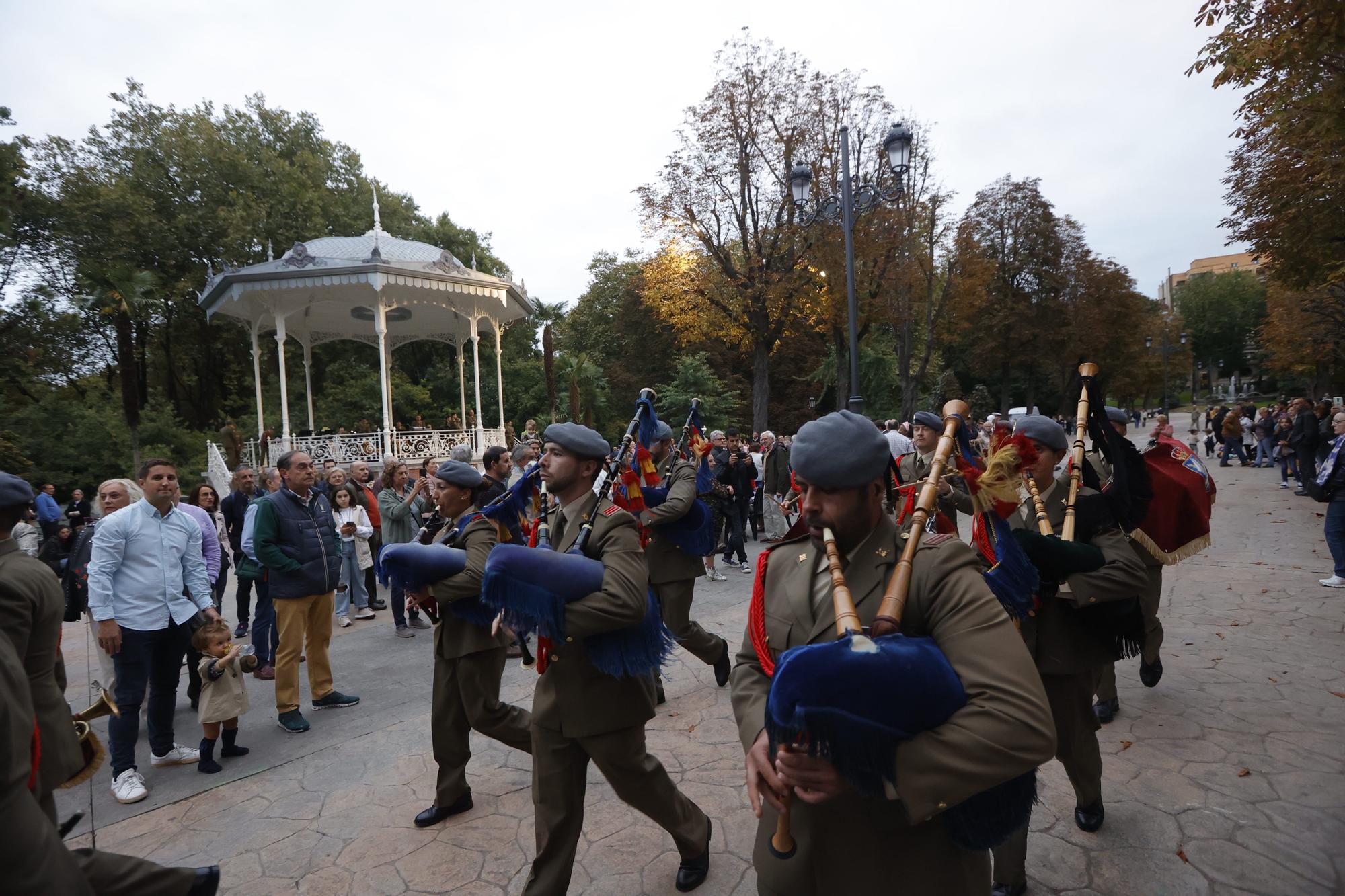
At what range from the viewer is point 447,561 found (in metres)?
3.45

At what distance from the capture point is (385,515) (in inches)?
320

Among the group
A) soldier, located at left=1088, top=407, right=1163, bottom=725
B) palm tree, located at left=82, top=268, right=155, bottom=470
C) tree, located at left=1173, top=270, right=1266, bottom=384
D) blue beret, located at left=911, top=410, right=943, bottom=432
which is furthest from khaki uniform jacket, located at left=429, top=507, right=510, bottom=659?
tree, located at left=1173, top=270, right=1266, bottom=384

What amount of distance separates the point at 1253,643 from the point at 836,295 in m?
17.0

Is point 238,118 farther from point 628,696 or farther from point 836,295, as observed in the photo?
point 628,696

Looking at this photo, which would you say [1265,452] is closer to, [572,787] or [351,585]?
[351,585]

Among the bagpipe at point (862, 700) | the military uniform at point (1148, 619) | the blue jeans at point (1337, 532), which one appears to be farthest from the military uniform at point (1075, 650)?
the blue jeans at point (1337, 532)

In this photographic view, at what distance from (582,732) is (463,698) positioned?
130 cm

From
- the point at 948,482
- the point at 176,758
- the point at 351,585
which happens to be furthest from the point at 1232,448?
the point at 176,758

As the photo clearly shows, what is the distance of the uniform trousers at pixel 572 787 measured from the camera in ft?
9.43

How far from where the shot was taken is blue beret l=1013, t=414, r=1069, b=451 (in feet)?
11.0

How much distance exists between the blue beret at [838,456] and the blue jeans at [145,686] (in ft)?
15.7

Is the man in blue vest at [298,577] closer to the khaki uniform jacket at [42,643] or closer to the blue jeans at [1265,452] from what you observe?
the khaki uniform jacket at [42,643]

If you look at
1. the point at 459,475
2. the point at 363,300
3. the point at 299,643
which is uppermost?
the point at 363,300

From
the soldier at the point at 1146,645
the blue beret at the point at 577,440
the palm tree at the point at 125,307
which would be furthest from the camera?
the palm tree at the point at 125,307
